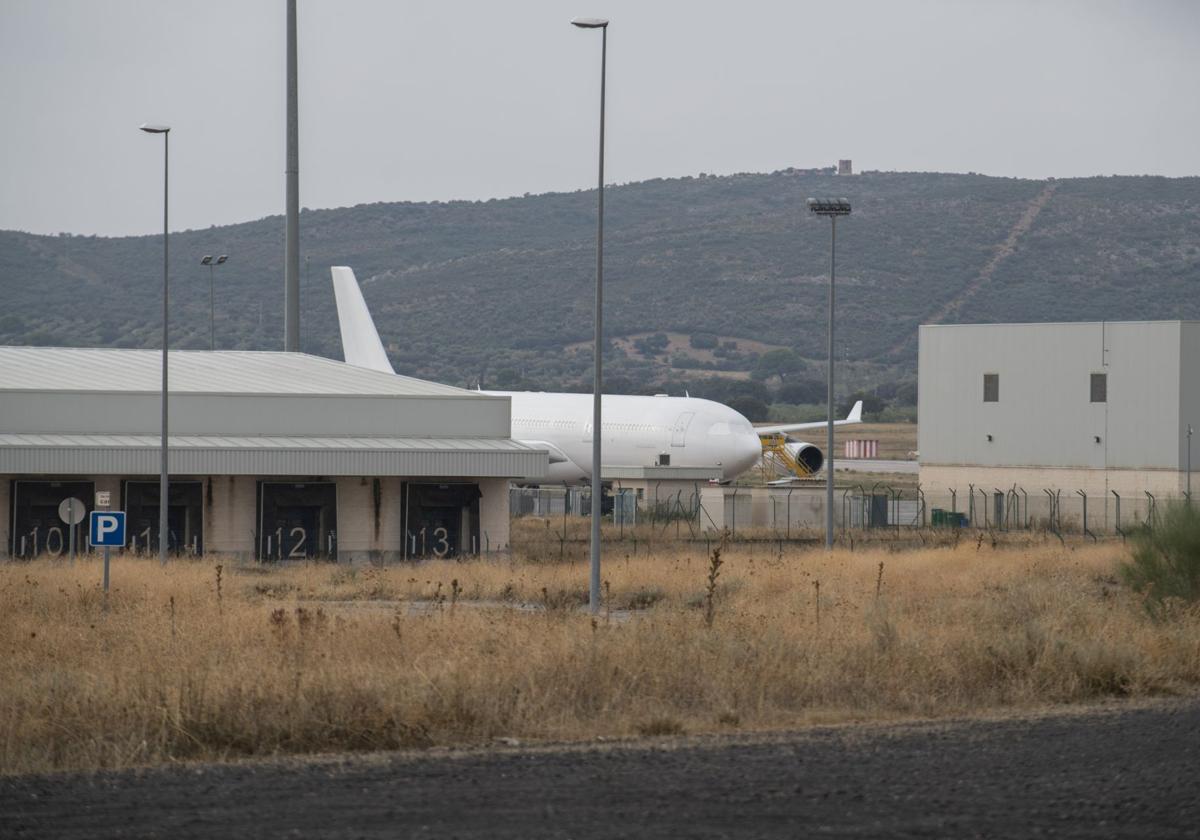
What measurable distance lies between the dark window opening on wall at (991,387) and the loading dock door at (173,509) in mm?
27809

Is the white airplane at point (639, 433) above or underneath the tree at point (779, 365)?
underneath

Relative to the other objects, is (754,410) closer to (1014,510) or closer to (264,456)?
(1014,510)

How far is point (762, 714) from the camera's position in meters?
15.7

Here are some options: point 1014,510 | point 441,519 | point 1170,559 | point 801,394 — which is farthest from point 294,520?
point 801,394

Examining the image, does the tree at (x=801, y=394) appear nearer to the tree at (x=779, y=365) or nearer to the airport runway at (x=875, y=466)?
the tree at (x=779, y=365)

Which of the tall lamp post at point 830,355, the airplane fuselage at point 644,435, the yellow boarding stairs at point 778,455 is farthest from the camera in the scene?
the yellow boarding stairs at point 778,455

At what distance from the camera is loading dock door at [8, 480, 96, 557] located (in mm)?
38844

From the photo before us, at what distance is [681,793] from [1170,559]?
15151mm

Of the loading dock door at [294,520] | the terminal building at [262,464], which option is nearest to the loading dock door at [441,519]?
the terminal building at [262,464]

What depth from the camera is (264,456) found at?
3956 cm

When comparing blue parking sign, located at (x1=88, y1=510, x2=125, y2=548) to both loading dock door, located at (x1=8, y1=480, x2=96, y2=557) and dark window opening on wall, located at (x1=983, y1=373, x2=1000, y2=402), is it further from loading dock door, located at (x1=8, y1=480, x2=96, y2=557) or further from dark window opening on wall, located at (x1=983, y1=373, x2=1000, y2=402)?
dark window opening on wall, located at (x1=983, y1=373, x2=1000, y2=402)

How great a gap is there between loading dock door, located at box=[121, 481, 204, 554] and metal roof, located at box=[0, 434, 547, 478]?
99 centimetres

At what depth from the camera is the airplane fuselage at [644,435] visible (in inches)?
2292

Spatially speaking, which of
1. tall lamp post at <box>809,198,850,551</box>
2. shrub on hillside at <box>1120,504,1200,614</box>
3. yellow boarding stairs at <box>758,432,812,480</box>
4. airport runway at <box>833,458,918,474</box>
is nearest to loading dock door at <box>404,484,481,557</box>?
tall lamp post at <box>809,198,850,551</box>
